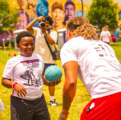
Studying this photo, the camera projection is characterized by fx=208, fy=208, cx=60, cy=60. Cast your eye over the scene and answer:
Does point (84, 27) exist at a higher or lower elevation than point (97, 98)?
higher

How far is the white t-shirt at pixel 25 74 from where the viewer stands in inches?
124

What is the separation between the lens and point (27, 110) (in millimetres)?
3094

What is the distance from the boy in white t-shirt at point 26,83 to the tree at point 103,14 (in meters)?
41.9

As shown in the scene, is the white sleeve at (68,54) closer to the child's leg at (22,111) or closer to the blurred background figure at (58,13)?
the child's leg at (22,111)

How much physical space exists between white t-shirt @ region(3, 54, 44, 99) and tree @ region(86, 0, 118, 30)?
4195cm

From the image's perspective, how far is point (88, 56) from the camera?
2.37m

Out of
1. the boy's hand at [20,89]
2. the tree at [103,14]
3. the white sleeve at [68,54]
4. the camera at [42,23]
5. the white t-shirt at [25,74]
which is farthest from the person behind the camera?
the tree at [103,14]

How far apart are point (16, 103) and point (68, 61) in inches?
49.1

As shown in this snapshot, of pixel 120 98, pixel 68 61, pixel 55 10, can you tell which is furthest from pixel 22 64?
pixel 55 10

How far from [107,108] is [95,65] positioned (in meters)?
0.48

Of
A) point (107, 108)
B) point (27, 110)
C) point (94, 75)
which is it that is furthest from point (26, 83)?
point (107, 108)

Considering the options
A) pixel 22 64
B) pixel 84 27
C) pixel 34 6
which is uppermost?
pixel 34 6

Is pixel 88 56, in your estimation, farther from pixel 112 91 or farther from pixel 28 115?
pixel 28 115

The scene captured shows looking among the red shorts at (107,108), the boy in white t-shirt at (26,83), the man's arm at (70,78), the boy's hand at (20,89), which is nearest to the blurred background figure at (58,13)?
the boy in white t-shirt at (26,83)
